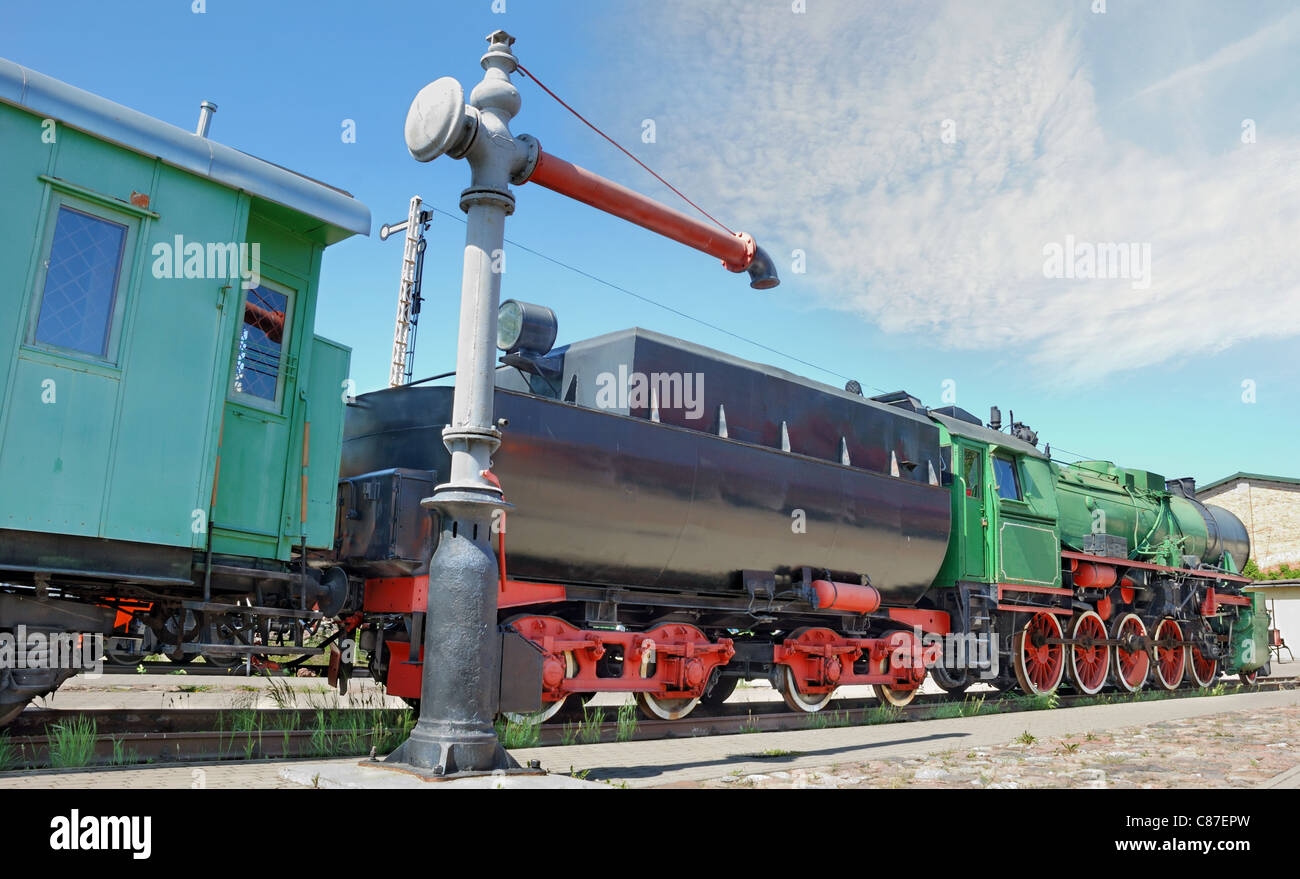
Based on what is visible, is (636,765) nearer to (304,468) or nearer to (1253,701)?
(304,468)

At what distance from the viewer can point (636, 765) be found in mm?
6590

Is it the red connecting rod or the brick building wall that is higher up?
the brick building wall

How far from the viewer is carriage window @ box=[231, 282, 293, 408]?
6.28 metres

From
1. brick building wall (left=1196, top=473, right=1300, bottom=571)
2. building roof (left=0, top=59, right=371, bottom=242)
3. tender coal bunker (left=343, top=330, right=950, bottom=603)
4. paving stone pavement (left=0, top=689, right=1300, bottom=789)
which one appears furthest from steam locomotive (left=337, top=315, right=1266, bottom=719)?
brick building wall (left=1196, top=473, right=1300, bottom=571)

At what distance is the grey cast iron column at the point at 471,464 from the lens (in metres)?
4.88

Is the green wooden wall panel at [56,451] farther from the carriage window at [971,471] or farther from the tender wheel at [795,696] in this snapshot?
the carriage window at [971,471]

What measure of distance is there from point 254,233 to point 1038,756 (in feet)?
23.4

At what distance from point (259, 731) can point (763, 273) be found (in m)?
4.96

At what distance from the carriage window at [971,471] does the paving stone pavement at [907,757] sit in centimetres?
299

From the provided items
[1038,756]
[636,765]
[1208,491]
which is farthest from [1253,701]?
[1208,491]

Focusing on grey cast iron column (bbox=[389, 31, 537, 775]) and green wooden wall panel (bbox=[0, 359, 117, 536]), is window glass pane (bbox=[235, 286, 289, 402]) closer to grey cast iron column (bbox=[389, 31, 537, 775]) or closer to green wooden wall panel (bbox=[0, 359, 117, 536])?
green wooden wall panel (bbox=[0, 359, 117, 536])

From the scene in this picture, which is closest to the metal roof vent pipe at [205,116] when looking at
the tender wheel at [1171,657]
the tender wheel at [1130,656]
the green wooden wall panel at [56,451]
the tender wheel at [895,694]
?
the green wooden wall panel at [56,451]

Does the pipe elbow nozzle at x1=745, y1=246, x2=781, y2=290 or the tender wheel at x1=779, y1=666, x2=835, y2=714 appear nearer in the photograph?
the pipe elbow nozzle at x1=745, y1=246, x2=781, y2=290

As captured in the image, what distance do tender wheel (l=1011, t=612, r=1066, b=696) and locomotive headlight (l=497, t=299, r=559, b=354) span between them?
8428mm
